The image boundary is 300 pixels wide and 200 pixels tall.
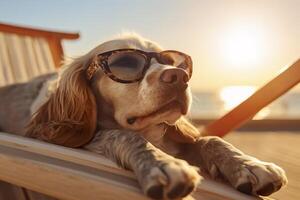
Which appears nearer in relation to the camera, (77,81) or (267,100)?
(77,81)

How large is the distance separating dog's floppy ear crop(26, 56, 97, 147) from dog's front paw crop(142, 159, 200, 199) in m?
0.74

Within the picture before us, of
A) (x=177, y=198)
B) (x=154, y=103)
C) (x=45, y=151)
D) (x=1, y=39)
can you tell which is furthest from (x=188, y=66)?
(x=1, y=39)

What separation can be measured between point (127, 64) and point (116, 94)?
0.48 ft

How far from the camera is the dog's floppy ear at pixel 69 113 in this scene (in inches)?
81.8

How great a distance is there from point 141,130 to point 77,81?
37 centimetres

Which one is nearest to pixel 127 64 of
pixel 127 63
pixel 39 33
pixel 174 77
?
Result: pixel 127 63

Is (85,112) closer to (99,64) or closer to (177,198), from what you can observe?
(99,64)

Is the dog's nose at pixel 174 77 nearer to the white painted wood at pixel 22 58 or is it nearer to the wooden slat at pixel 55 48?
the white painted wood at pixel 22 58

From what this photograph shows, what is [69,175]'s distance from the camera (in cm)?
141

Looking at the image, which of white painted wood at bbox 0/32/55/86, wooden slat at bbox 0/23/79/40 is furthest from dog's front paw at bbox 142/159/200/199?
wooden slat at bbox 0/23/79/40

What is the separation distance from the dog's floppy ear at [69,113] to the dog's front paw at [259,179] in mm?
687

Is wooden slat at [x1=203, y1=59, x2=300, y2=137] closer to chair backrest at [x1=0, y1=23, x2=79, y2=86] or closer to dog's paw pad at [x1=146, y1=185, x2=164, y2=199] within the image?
chair backrest at [x1=0, y1=23, x2=79, y2=86]

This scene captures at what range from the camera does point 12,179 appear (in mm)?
1508

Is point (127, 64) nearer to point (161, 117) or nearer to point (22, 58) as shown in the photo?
point (161, 117)
